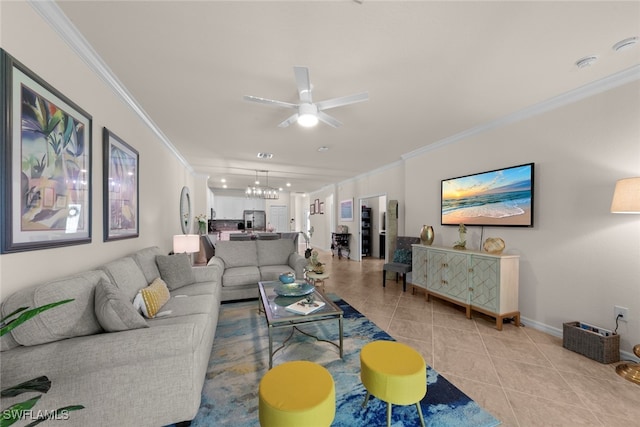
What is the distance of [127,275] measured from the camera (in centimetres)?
216

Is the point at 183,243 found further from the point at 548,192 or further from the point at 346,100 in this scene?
the point at 548,192

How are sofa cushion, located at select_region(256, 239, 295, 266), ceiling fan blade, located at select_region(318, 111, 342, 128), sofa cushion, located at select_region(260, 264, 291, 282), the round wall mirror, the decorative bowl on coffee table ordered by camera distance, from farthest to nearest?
the round wall mirror
sofa cushion, located at select_region(256, 239, 295, 266)
sofa cushion, located at select_region(260, 264, 291, 282)
the decorative bowl on coffee table
ceiling fan blade, located at select_region(318, 111, 342, 128)

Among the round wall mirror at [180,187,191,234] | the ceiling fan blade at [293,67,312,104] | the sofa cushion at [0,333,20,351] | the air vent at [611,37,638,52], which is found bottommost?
the sofa cushion at [0,333,20,351]

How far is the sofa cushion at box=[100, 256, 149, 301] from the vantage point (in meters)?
1.99

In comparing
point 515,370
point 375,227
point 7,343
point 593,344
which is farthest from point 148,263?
point 375,227

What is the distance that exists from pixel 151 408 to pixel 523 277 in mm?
3845

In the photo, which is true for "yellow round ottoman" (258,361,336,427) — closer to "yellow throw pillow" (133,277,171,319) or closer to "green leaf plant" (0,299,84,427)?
"green leaf plant" (0,299,84,427)

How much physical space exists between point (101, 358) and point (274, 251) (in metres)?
3.11

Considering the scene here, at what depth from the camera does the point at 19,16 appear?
138 centimetres

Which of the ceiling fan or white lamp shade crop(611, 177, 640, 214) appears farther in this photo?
the ceiling fan

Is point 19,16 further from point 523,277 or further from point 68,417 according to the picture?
point 523,277

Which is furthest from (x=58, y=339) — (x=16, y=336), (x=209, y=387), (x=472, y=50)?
(x=472, y=50)

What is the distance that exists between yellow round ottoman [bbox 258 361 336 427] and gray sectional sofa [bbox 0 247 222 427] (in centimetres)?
53

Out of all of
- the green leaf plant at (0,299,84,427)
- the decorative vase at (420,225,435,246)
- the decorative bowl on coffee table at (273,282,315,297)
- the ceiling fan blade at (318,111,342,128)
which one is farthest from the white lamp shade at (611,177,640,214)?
the green leaf plant at (0,299,84,427)
